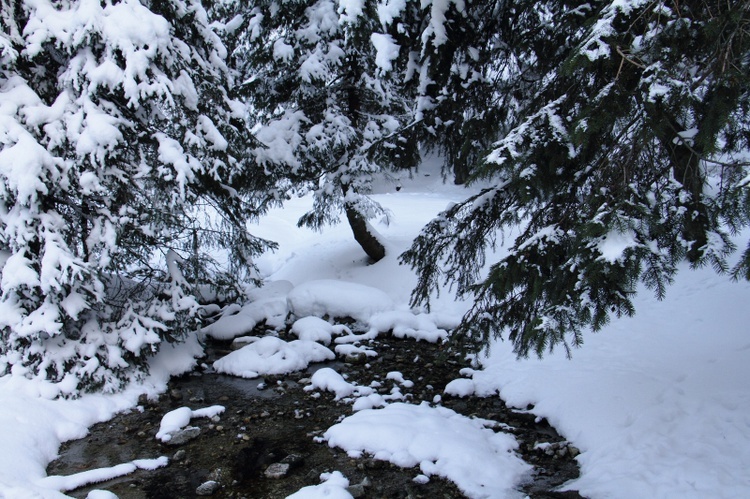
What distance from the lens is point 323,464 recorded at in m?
4.98

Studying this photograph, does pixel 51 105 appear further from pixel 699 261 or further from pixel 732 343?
pixel 732 343

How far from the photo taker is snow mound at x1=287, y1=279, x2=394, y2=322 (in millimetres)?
9789

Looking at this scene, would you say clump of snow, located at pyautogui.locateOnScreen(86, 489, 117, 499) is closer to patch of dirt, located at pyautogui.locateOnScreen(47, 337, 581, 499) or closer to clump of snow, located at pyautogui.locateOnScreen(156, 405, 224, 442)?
patch of dirt, located at pyautogui.locateOnScreen(47, 337, 581, 499)

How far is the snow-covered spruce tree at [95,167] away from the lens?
580 cm

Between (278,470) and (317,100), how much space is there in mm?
7437

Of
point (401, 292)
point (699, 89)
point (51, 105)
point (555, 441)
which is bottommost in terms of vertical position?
point (555, 441)

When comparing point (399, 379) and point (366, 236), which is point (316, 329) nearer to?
point (399, 379)

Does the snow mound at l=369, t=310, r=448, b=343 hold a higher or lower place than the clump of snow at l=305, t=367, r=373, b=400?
higher

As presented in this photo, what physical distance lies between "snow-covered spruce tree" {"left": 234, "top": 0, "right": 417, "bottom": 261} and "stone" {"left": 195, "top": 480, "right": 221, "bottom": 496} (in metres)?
5.73

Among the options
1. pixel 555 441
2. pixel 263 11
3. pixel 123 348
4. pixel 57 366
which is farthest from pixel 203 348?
pixel 263 11

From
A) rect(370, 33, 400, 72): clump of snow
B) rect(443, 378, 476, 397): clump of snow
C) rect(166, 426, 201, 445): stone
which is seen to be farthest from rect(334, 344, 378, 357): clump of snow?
rect(370, 33, 400, 72): clump of snow

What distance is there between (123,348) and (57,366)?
2.53ft

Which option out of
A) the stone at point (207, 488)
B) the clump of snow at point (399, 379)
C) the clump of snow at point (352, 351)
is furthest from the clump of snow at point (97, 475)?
the clump of snow at point (352, 351)

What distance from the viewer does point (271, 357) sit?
25.6 ft
